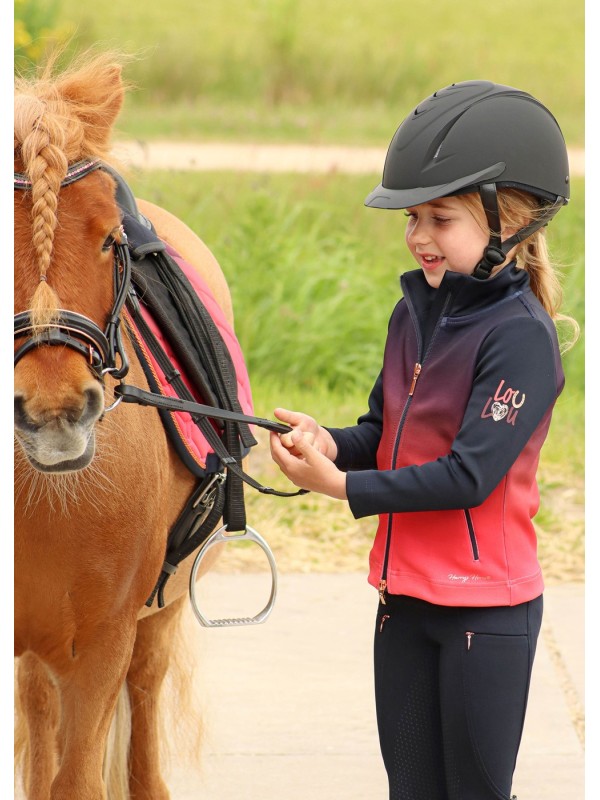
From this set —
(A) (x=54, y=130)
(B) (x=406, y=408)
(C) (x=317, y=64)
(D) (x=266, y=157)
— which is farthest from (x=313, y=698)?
(C) (x=317, y=64)

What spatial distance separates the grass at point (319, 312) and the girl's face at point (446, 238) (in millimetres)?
2782

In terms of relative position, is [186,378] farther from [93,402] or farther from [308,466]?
[93,402]

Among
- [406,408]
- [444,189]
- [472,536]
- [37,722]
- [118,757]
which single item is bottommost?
[118,757]

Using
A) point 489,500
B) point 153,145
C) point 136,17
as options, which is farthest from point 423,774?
point 136,17

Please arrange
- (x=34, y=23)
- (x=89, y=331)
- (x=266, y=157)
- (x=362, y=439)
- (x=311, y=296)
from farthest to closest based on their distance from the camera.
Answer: (x=266, y=157) < (x=34, y=23) < (x=311, y=296) < (x=362, y=439) < (x=89, y=331)

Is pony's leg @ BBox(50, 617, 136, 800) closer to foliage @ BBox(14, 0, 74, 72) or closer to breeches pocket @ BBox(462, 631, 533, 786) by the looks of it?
breeches pocket @ BBox(462, 631, 533, 786)

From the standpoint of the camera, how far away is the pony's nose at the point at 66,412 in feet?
5.71

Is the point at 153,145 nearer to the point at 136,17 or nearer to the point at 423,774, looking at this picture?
the point at 136,17

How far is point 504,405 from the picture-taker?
1958mm

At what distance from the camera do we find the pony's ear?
209 cm

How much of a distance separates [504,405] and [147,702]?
1.55m

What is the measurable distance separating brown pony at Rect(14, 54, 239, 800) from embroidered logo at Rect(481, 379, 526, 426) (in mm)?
656

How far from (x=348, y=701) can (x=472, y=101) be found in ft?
6.95

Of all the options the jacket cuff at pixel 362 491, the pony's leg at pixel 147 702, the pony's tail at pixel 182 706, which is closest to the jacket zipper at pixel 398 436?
the jacket cuff at pixel 362 491
